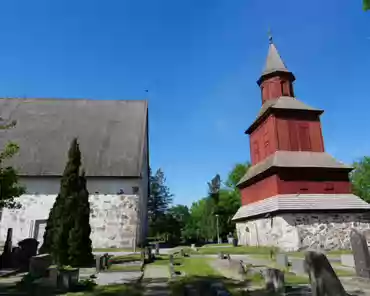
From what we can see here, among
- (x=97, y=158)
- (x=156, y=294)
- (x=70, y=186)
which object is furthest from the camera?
(x=97, y=158)

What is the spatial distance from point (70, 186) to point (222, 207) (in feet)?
139

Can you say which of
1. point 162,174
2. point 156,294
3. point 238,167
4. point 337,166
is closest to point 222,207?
point 238,167

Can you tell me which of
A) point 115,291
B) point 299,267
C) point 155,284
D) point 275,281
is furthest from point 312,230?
point 115,291

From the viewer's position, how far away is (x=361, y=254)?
885 centimetres

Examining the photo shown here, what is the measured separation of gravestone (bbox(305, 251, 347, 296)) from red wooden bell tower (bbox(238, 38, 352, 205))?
18313 millimetres

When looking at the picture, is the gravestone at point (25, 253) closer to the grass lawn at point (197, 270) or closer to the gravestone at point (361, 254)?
the grass lawn at point (197, 270)

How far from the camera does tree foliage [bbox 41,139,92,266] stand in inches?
510

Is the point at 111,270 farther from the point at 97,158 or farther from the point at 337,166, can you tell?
the point at 337,166

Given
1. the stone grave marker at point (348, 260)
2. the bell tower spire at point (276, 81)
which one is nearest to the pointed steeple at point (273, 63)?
the bell tower spire at point (276, 81)

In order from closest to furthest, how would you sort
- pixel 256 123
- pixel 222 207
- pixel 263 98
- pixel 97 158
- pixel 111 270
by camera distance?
pixel 111 270 → pixel 97 158 → pixel 256 123 → pixel 263 98 → pixel 222 207

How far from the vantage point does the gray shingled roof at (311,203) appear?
2105 cm

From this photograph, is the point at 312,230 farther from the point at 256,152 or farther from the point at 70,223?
the point at 70,223

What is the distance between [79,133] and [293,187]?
68.2ft

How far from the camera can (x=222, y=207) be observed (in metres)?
53.5
